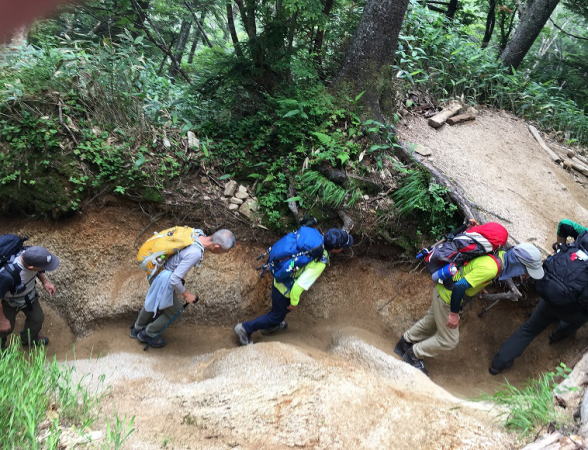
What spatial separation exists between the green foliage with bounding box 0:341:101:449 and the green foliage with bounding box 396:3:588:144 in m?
8.43

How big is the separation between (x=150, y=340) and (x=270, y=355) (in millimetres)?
1902

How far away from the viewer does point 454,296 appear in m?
4.72

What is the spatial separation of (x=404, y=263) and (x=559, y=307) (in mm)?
2114

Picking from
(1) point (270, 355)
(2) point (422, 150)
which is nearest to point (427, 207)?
(2) point (422, 150)

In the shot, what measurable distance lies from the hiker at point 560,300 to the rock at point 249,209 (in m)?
4.11

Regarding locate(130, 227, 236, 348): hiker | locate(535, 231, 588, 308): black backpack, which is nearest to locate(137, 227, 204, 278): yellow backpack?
locate(130, 227, 236, 348): hiker

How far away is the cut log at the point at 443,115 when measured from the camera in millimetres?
7883

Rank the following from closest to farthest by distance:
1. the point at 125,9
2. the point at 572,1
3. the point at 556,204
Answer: the point at 556,204
the point at 125,9
the point at 572,1

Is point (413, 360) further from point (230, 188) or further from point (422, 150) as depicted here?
point (230, 188)

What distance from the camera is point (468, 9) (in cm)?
1316

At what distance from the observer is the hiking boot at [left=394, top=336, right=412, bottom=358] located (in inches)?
223

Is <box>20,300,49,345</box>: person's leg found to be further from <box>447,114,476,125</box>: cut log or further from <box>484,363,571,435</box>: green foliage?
<box>447,114,476,125</box>: cut log

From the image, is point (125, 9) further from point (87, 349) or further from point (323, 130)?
point (87, 349)

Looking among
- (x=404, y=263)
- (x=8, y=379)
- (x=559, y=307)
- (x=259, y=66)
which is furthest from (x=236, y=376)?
(x=259, y=66)
